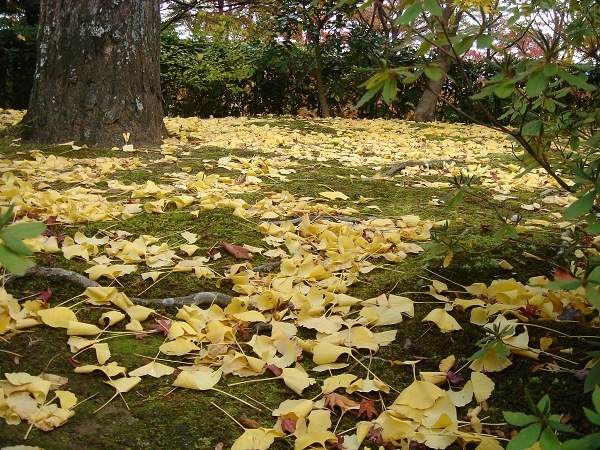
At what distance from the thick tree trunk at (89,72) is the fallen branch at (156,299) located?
252cm

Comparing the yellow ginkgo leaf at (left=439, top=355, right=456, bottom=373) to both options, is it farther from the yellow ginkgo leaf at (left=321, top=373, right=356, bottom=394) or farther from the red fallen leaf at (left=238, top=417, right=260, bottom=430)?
the red fallen leaf at (left=238, top=417, right=260, bottom=430)

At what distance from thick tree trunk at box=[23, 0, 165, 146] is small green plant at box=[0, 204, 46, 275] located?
355cm

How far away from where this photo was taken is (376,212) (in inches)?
111

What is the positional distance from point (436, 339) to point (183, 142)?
12.2ft

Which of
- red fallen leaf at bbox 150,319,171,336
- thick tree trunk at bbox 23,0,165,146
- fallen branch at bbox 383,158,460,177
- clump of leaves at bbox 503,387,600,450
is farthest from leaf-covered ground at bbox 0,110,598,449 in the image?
thick tree trunk at bbox 23,0,165,146

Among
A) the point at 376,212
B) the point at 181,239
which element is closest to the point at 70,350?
the point at 181,239

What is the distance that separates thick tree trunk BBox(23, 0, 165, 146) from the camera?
13.2 ft

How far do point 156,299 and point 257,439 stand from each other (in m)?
0.75

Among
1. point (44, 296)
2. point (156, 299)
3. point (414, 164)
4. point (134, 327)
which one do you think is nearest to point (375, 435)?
point (134, 327)

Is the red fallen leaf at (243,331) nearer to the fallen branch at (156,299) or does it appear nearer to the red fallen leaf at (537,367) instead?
the fallen branch at (156,299)

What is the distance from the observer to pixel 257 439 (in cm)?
115

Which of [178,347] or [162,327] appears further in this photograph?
[162,327]

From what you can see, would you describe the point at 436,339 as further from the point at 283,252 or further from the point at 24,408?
the point at 24,408

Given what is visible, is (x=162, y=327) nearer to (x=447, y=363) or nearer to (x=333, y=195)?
(x=447, y=363)
